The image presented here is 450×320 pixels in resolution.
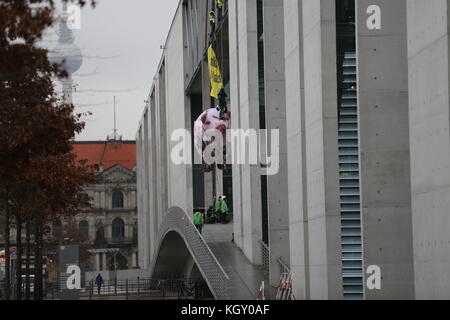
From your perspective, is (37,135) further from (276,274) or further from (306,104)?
(276,274)

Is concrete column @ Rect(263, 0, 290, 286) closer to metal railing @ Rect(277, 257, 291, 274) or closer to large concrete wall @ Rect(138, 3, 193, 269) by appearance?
metal railing @ Rect(277, 257, 291, 274)

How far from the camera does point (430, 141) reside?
21656mm

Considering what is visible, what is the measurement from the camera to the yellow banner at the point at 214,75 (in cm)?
5147

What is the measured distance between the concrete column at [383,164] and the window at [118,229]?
499 feet

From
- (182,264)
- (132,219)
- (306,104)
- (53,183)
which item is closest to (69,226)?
(132,219)

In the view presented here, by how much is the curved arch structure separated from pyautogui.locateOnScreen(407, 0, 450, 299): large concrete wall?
14681 millimetres

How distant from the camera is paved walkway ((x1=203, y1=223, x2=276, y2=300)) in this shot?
1436 inches

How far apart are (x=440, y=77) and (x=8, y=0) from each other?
302 inches

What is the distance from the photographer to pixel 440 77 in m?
21.1

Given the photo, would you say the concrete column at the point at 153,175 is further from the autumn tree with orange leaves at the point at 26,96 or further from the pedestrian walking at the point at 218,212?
the autumn tree with orange leaves at the point at 26,96

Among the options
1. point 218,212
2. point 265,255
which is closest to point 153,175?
point 218,212

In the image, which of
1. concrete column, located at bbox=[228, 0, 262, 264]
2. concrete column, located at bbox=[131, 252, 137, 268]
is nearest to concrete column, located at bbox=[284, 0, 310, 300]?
concrete column, located at bbox=[228, 0, 262, 264]

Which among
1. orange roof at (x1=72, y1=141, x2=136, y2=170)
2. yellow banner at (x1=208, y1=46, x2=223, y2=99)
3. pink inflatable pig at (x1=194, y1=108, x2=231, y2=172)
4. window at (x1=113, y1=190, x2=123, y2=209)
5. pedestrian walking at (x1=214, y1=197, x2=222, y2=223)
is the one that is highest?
orange roof at (x1=72, y1=141, x2=136, y2=170)

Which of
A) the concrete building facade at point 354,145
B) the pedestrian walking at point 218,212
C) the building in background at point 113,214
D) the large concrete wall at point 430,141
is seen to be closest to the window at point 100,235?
the building in background at point 113,214
